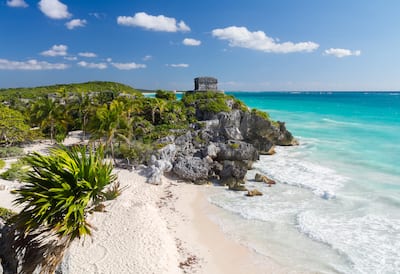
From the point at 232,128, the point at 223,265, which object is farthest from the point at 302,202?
the point at 232,128

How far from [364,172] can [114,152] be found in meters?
19.9

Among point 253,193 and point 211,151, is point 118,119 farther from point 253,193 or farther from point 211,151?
point 253,193

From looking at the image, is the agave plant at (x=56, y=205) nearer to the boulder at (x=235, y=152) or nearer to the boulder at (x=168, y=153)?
the boulder at (x=168, y=153)

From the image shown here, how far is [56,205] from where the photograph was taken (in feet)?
19.7

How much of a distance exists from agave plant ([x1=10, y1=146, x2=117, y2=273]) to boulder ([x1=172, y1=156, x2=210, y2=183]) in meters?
13.7

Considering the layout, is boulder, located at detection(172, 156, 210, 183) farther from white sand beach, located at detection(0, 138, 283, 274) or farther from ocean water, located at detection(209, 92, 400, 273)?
white sand beach, located at detection(0, 138, 283, 274)

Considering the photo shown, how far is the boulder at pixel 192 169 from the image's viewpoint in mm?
20219

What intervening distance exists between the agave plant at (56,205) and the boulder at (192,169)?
1373cm

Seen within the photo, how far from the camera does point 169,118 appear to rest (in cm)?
3064

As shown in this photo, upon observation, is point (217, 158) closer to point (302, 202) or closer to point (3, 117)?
point (302, 202)

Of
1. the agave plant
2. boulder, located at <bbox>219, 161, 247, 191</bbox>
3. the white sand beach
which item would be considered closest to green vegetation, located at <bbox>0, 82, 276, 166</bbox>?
boulder, located at <bbox>219, 161, 247, 191</bbox>

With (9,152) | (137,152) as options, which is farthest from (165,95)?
(9,152)

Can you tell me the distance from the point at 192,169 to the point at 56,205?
14.7 metres

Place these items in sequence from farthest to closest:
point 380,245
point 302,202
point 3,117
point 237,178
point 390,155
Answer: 1. point 390,155
2. point 3,117
3. point 237,178
4. point 302,202
5. point 380,245
